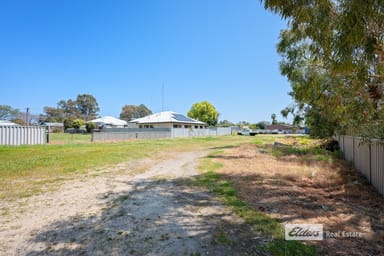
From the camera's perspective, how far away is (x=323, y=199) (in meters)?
4.78

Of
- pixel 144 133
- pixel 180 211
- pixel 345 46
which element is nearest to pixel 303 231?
pixel 180 211

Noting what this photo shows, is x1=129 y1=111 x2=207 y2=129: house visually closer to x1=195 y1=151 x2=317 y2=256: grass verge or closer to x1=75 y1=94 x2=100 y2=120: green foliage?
x1=195 y1=151 x2=317 y2=256: grass verge

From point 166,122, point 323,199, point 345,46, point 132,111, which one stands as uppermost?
point 132,111

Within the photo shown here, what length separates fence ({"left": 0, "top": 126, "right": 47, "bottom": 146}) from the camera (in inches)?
569

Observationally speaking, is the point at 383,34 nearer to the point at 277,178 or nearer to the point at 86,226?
the point at 277,178

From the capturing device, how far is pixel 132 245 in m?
2.81

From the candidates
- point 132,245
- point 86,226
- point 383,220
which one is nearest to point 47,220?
point 86,226

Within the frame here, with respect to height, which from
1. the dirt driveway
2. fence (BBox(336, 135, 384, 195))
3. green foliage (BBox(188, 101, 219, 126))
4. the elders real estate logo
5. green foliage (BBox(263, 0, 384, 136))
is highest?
green foliage (BBox(188, 101, 219, 126))

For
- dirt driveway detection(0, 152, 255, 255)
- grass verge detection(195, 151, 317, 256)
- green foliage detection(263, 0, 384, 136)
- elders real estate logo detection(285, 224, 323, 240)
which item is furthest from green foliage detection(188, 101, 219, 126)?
elders real estate logo detection(285, 224, 323, 240)

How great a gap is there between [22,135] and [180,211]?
52.9 ft

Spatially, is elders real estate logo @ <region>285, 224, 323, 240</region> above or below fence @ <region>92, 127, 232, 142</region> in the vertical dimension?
below

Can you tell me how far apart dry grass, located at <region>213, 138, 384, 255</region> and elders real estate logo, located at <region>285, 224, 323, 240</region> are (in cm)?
14

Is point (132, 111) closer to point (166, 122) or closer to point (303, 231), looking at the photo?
point (166, 122)

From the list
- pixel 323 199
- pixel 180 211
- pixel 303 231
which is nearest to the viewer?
pixel 303 231
